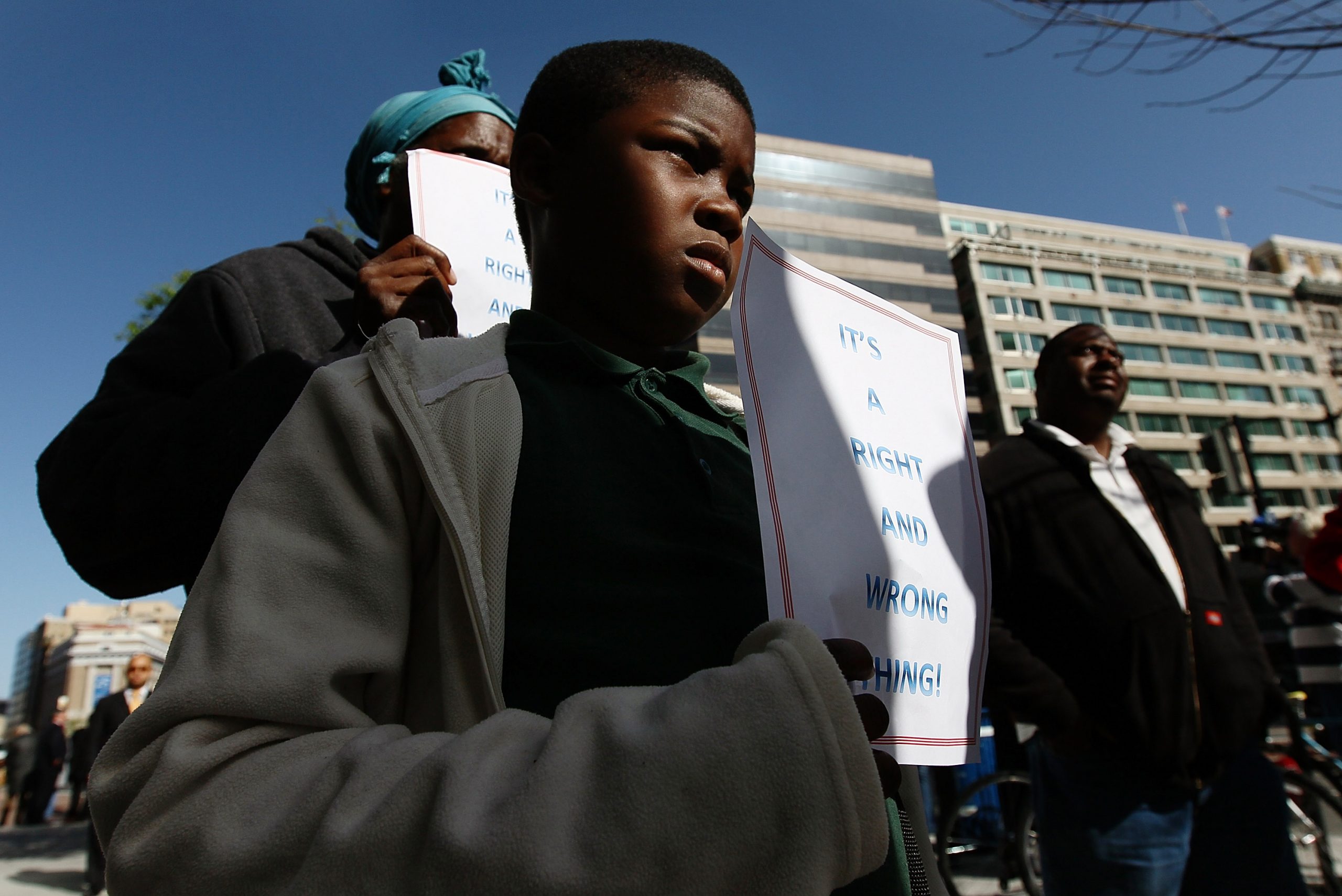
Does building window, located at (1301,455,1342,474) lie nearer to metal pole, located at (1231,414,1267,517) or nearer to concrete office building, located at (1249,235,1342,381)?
concrete office building, located at (1249,235,1342,381)

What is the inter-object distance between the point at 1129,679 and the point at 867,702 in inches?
72.6

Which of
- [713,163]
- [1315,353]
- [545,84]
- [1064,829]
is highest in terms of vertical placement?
[1315,353]

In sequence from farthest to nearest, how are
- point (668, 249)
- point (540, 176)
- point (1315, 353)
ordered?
1. point (1315, 353)
2. point (540, 176)
3. point (668, 249)

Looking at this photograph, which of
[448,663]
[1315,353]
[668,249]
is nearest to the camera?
[448,663]

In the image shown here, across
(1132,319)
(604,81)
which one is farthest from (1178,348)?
(604,81)

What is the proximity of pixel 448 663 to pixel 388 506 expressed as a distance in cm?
16

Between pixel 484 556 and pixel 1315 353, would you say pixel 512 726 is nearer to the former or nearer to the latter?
pixel 484 556

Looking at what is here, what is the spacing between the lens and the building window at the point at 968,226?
64125 millimetres

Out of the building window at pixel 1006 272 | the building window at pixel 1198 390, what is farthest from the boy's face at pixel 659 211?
the building window at pixel 1198 390

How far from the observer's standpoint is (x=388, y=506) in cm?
80

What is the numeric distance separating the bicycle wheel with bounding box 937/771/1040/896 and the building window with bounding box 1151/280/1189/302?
207 feet

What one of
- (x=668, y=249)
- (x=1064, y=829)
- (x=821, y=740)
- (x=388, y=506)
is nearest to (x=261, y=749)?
(x=388, y=506)

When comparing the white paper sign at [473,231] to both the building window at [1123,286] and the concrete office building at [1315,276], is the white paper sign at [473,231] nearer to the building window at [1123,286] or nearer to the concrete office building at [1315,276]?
the building window at [1123,286]

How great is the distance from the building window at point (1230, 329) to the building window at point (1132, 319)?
4904 mm
